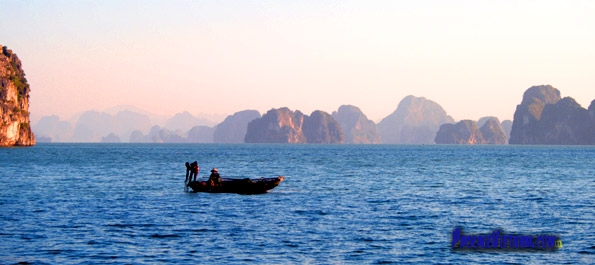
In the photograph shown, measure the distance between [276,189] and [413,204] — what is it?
16.7 m

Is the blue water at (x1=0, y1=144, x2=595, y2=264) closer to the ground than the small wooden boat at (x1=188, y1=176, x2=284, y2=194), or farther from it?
closer to the ground

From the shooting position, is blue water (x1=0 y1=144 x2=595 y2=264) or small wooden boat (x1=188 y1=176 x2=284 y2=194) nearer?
blue water (x1=0 y1=144 x2=595 y2=264)

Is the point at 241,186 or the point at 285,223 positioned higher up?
the point at 241,186

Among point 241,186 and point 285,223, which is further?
point 241,186

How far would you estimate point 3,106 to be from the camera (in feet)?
650

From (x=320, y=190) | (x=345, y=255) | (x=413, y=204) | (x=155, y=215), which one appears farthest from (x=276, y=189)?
(x=345, y=255)

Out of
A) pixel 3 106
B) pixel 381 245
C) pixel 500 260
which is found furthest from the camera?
pixel 3 106

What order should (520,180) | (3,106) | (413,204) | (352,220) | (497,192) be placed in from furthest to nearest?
(3,106)
(520,180)
(497,192)
(413,204)
(352,220)

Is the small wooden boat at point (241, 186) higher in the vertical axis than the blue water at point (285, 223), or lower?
higher

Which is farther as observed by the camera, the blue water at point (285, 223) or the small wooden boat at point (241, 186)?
the small wooden boat at point (241, 186)

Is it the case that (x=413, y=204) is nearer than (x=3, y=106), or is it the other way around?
(x=413, y=204)

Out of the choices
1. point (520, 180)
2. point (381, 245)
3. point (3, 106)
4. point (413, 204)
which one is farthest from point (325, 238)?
point (3, 106)

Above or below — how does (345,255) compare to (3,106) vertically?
below

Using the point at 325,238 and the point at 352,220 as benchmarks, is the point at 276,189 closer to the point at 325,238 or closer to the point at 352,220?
the point at 352,220
